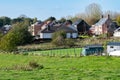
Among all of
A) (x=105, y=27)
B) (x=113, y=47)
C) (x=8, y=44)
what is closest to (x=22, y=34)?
(x=8, y=44)

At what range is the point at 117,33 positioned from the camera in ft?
279

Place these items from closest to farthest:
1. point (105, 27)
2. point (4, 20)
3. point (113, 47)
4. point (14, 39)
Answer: point (113, 47), point (14, 39), point (105, 27), point (4, 20)

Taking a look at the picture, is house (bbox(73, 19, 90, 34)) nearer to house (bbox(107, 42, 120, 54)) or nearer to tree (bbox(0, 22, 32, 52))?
tree (bbox(0, 22, 32, 52))

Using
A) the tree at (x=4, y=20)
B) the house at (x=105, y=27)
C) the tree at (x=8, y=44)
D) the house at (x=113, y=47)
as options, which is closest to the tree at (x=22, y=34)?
the tree at (x=8, y=44)

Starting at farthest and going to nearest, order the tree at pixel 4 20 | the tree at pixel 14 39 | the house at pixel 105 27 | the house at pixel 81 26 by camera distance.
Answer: the tree at pixel 4 20, the house at pixel 81 26, the house at pixel 105 27, the tree at pixel 14 39

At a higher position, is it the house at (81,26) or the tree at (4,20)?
the tree at (4,20)

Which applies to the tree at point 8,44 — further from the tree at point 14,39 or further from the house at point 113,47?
the house at point 113,47

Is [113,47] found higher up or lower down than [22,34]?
lower down

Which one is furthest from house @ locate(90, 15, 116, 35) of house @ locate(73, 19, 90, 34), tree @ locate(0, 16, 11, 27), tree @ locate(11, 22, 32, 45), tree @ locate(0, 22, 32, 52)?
tree @ locate(0, 16, 11, 27)

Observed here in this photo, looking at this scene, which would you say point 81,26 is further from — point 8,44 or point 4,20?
point 8,44

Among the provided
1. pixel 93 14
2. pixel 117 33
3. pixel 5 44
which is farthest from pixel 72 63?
pixel 93 14

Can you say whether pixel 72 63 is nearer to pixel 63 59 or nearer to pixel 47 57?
pixel 63 59

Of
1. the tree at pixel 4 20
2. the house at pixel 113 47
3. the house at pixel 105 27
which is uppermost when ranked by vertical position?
the tree at pixel 4 20

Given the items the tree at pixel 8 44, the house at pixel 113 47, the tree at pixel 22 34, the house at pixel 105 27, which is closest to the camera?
the house at pixel 113 47
